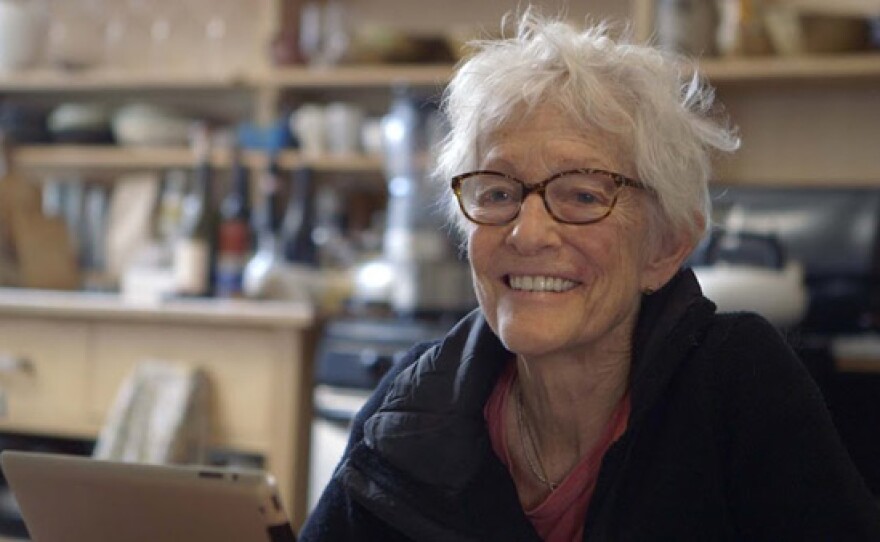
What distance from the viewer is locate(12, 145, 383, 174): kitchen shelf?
132 inches

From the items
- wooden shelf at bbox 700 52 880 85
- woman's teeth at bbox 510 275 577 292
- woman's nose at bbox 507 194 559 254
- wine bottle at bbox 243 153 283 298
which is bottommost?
wine bottle at bbox 243 153 283 298

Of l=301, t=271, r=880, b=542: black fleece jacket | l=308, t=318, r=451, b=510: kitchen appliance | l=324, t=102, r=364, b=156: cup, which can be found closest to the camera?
l=301, t=271, r=880, b=542: black fleece jacket

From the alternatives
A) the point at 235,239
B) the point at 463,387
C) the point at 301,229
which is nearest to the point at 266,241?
the point at 301,229

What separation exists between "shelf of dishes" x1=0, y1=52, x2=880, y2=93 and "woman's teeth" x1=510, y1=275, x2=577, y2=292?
1209mm

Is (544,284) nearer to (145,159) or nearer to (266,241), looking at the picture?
(266,241)

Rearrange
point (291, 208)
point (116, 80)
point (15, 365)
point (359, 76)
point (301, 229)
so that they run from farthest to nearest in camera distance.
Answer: point (116, 80), point (291, 208), point (359, 76), point (301, 229), point (15, 365)

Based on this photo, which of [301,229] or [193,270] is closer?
[193,270]

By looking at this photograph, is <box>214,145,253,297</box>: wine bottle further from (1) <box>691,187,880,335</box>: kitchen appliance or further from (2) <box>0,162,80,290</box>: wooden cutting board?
(1) <box>691,187,880,335</box>: kitchen appliance

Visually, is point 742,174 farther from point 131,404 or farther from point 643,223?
point 643,223

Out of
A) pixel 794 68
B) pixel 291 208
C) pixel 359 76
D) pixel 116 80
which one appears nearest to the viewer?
pixel 794 68

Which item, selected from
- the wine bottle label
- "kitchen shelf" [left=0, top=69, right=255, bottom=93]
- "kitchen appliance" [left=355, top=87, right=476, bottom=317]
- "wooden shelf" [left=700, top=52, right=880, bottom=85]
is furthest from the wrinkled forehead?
"kitchen shelf" [left=0, top=69, right=255, bottom=93]

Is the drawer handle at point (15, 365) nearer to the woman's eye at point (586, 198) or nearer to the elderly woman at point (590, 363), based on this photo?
the elderly woman at point (590, 363)

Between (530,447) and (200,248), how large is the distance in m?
1.50

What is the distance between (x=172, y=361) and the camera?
2.44 metres
